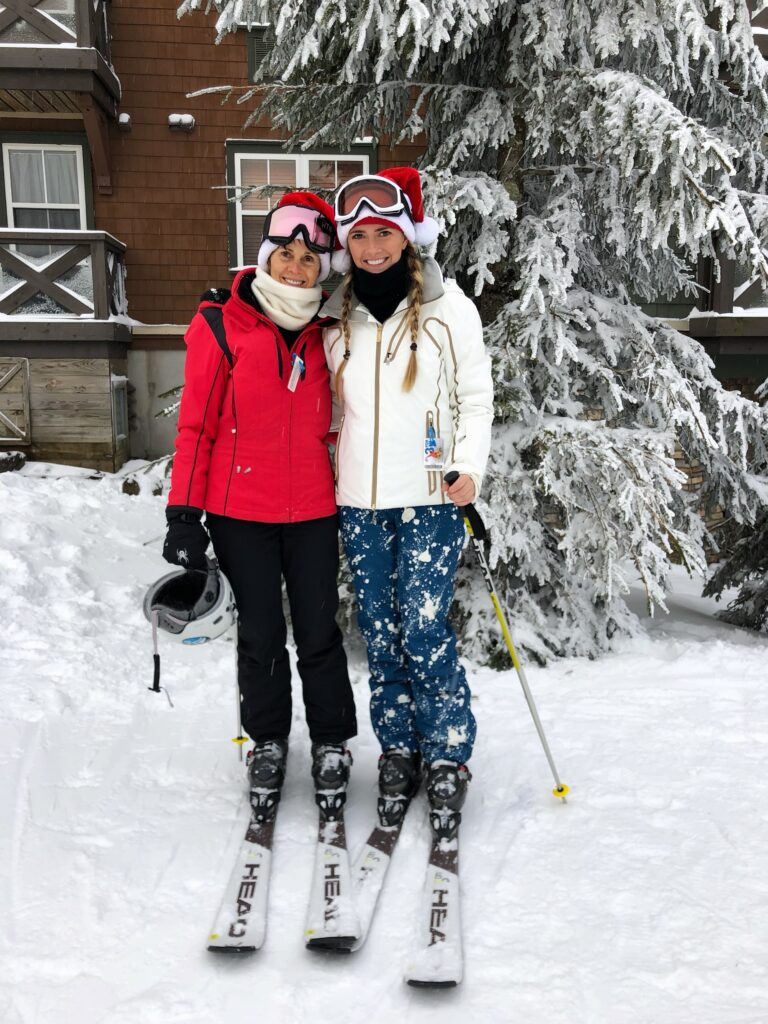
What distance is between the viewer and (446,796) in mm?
2770

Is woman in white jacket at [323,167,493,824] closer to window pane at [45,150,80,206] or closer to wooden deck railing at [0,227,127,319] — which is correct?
wooden deck railing at [0,227,127,319]

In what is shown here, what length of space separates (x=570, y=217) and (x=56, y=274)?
6794 millimetres

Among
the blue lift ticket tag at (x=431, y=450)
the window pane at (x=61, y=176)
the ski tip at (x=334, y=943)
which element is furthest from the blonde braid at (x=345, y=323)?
the window pane at (x=61, y=176)

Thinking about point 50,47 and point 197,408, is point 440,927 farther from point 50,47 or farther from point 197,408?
point 50,47

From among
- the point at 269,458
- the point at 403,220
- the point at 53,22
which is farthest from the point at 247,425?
the point at 53,22

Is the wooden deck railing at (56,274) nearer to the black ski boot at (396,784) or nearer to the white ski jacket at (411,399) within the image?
the white ski jacket at (411,399)

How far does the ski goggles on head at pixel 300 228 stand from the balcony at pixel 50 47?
25.1ft

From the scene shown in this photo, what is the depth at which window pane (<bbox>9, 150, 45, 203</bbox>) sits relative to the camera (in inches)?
399

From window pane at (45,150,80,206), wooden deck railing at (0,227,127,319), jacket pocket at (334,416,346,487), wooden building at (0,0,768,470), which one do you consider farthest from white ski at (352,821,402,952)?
window pane at (45,150,80,206)

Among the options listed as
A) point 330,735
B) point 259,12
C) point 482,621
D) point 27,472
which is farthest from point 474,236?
point 27,472

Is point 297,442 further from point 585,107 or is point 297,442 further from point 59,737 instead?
point 585,107

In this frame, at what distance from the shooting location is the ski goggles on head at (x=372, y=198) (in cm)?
265

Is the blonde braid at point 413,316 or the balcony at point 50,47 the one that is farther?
the balcony at point 50,47

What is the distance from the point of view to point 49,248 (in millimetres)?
9570
